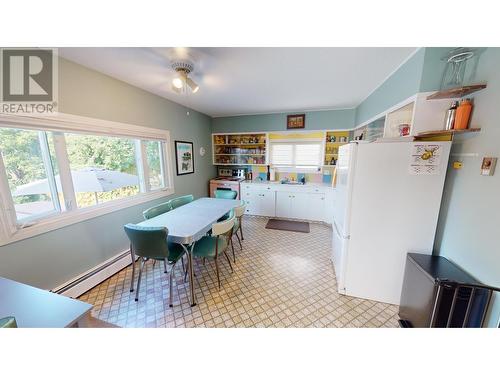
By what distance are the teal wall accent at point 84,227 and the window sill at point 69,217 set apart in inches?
2.0

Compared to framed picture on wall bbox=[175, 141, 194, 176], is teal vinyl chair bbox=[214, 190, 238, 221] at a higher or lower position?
lower

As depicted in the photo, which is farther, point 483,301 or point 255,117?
point 255,117

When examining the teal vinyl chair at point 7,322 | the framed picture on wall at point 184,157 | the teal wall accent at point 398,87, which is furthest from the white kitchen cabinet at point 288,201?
the teal vinyl chair at point 7,322

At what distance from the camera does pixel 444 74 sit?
59.3 inches

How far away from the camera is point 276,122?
4113 millimetres

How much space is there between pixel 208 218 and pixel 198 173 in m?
2.24

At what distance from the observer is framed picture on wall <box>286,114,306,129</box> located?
394cm

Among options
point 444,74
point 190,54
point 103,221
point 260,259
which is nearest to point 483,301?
point 444,74

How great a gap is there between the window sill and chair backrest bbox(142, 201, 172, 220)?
14.2 inches

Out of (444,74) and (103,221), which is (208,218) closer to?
(103,221)

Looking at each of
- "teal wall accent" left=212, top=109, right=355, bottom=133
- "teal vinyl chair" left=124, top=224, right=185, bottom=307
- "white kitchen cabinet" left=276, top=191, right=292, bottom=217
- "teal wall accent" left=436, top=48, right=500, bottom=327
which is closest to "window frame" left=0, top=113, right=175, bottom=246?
"teal vinyl chair" left=124, top=224, right=185, bottom=307

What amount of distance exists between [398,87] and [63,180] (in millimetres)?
3657

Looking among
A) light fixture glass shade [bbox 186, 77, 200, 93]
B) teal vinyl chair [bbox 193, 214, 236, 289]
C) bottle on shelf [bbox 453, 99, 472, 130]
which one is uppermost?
light fixture glass shade [bbox 186, 77, 200, 93]

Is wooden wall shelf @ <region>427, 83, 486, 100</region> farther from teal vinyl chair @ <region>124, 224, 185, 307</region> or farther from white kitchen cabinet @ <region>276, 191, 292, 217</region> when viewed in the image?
white kitchen cabinet @ <region>276, 191, 292, 217</region>
